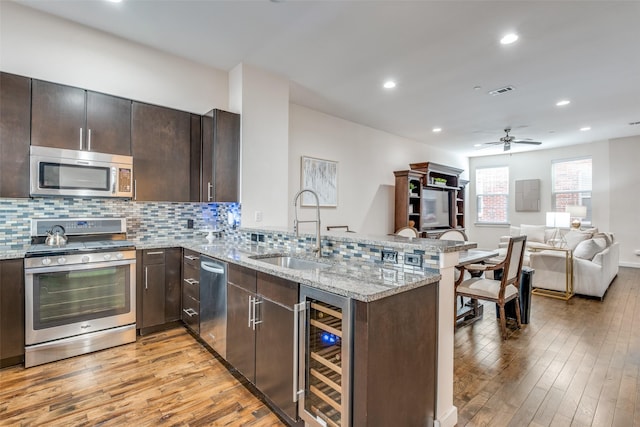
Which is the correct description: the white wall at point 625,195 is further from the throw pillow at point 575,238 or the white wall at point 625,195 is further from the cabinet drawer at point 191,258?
the cabinet drawer at point 191,258

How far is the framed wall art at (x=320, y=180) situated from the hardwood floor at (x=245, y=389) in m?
2.70

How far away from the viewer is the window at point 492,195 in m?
8.64

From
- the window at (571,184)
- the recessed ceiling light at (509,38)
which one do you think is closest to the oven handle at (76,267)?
the recessed ceiling light at (509,38)

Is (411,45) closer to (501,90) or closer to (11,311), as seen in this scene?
(501,90)

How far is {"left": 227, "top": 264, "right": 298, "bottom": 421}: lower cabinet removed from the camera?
177 centimetres

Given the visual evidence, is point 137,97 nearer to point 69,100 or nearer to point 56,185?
point 69,100

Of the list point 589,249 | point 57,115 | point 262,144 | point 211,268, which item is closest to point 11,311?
point 211,268

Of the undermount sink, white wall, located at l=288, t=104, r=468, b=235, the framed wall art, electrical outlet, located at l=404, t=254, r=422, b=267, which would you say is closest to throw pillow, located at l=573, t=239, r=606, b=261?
white wall, located at l=288, t=104, r=468, b=235

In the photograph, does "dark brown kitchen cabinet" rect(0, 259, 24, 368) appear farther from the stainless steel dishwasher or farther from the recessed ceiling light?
the recessed ceiling light

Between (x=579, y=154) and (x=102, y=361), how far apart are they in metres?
9.90

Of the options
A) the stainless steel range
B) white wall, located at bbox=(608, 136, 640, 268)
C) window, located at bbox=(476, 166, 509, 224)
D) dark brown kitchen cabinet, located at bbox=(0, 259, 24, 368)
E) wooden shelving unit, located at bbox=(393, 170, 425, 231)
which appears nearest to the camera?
dark brown kitchen cabinet, located at bbox=(0, 259, 24, 368)

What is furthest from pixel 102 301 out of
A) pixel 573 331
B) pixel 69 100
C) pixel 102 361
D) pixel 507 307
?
pixel 573 331

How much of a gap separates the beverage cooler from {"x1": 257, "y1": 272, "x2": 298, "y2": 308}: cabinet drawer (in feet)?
0.23

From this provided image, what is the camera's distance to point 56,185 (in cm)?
264
